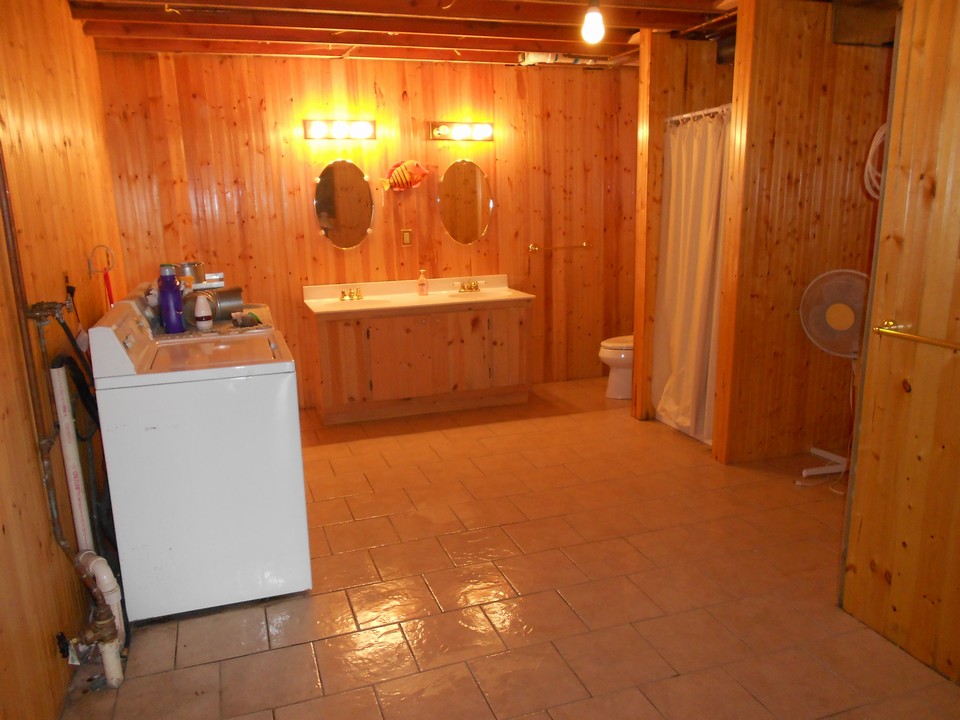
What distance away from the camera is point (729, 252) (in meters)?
3.77

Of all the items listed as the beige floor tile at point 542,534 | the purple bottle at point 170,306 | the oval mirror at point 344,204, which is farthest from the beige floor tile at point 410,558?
the oval mirror at point 344,204

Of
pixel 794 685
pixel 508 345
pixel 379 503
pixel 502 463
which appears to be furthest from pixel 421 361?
pixel 794 685

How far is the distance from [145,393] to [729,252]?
2896 mm

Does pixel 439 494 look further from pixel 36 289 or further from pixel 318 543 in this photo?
pixel 36 289

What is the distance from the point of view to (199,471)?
2.47 m

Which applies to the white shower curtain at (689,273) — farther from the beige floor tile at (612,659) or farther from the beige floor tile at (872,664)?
the beige floor tile at (612,659)

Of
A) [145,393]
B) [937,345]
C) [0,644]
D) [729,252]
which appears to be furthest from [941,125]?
[0,644]

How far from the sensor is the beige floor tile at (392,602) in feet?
8.36

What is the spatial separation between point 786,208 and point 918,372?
1.79 m

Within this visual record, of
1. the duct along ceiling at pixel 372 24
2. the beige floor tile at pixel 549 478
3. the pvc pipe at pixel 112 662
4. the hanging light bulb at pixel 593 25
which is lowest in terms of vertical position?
the beige floor tile at pixel 549 478

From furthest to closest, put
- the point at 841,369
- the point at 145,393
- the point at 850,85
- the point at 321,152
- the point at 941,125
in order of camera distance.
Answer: the point at 321,152, the point at 841,369, the point at 850,85, the point at 145,393, the point at 941,125

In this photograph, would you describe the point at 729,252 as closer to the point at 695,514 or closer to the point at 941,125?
the point at 695,514

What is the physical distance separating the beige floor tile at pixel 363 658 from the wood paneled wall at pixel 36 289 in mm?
768

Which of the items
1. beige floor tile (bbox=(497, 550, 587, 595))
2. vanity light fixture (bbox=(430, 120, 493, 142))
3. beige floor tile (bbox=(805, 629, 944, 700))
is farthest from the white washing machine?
vanity light fixture (bbox=(430, 120, 493, 142))
